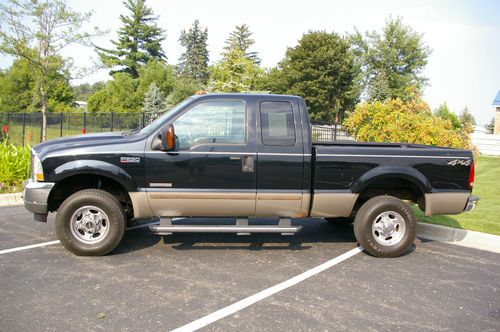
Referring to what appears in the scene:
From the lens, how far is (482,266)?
5051mm

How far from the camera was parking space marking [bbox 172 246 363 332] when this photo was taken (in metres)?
3.39

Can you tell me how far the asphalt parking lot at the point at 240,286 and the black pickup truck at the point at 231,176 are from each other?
16.2 inches

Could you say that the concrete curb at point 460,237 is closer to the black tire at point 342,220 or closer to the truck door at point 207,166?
the black tire at point 342,220

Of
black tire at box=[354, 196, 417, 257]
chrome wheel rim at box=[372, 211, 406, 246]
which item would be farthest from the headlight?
chrome wheel rim at box=[372, 211, 406, 246]

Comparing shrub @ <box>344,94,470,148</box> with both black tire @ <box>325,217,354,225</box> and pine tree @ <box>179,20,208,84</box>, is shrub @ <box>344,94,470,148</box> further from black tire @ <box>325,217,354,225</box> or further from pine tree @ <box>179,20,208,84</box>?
pine tree @ <box>179,20,208,84</box>

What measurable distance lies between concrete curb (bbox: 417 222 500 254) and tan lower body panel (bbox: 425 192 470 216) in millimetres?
780

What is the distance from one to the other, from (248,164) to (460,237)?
3.47 meters

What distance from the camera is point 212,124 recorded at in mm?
5141

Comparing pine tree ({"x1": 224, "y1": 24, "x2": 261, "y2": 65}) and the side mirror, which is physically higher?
pine tree ({"x1": 224, "y1": 24, "x2": 261, "y2": 65})

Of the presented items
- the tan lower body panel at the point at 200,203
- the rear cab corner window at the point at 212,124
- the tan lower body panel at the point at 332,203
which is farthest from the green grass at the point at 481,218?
the rear cab corner window at the point at 212,124

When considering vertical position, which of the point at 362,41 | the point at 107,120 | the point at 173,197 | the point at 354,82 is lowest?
the point at 173,197

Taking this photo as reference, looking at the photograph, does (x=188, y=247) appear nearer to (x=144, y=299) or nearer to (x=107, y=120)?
(x=144, y=299)

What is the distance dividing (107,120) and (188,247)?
1272cm

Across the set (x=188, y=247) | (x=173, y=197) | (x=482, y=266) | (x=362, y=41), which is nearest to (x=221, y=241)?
(x=188, y=247)
